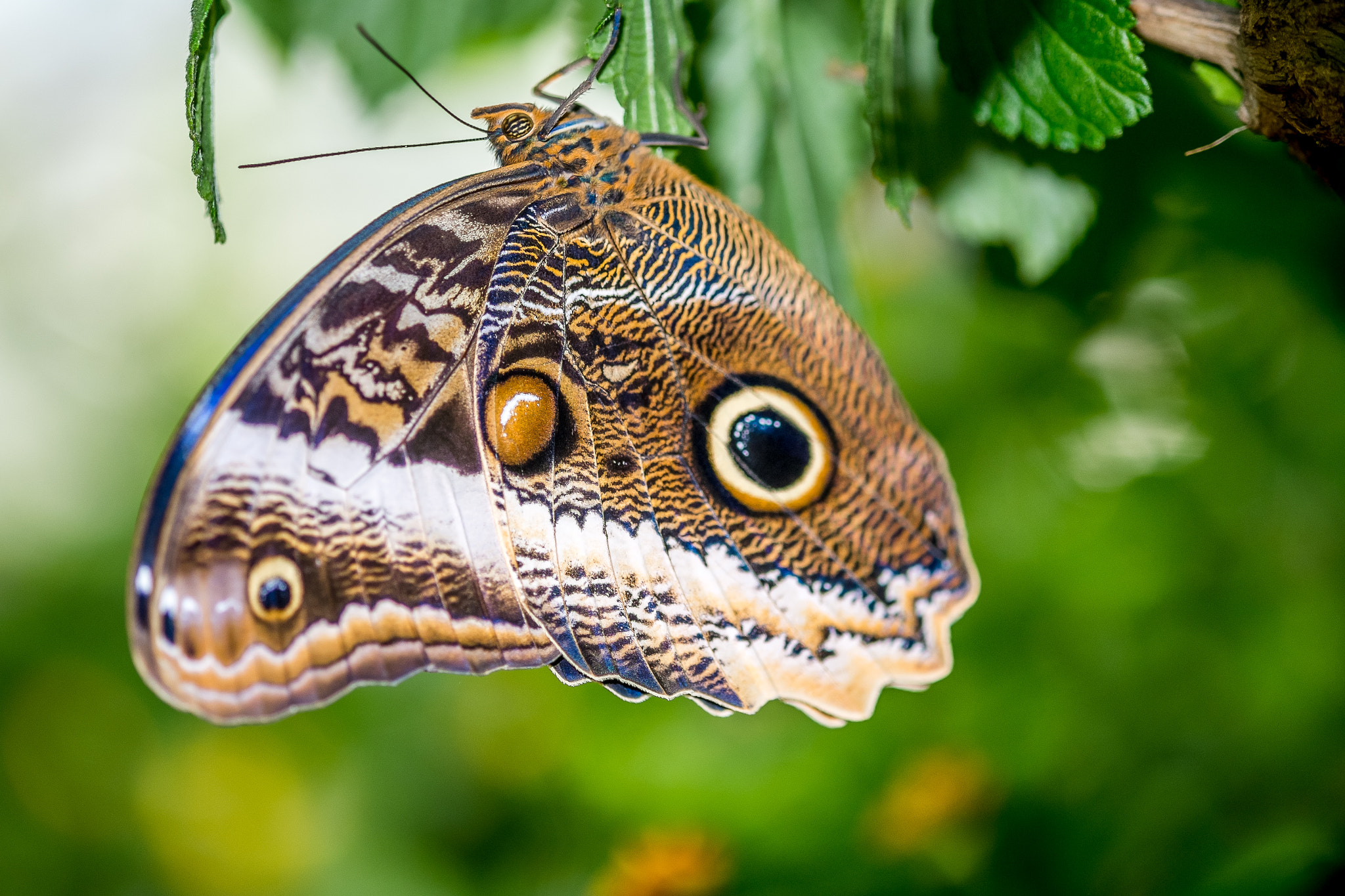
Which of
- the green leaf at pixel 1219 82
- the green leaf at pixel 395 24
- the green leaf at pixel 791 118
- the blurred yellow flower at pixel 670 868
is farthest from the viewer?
the blurred yellow flower at pixel 670 868

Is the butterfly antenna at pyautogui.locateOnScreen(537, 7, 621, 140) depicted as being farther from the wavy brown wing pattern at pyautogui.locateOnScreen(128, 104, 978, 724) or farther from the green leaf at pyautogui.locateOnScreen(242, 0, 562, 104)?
the green leaf at pyautogui.locateOnScreen(242, 0, 562, 104)

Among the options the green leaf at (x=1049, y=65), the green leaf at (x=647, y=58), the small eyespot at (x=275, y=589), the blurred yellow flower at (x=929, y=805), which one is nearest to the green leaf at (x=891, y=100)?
the green leaf at (x=1049, y=65)

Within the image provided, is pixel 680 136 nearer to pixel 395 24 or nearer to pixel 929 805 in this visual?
pixel 395 24

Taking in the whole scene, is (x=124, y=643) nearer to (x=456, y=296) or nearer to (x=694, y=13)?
(x=456, y=296)

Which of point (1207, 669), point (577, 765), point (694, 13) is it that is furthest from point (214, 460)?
point (1207, 669)

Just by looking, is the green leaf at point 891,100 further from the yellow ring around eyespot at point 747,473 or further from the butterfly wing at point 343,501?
the butterfly wing at point 343,501

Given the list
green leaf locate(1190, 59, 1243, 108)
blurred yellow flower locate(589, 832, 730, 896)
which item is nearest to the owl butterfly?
green leaf locate(1190, 59, 1243, 108)
